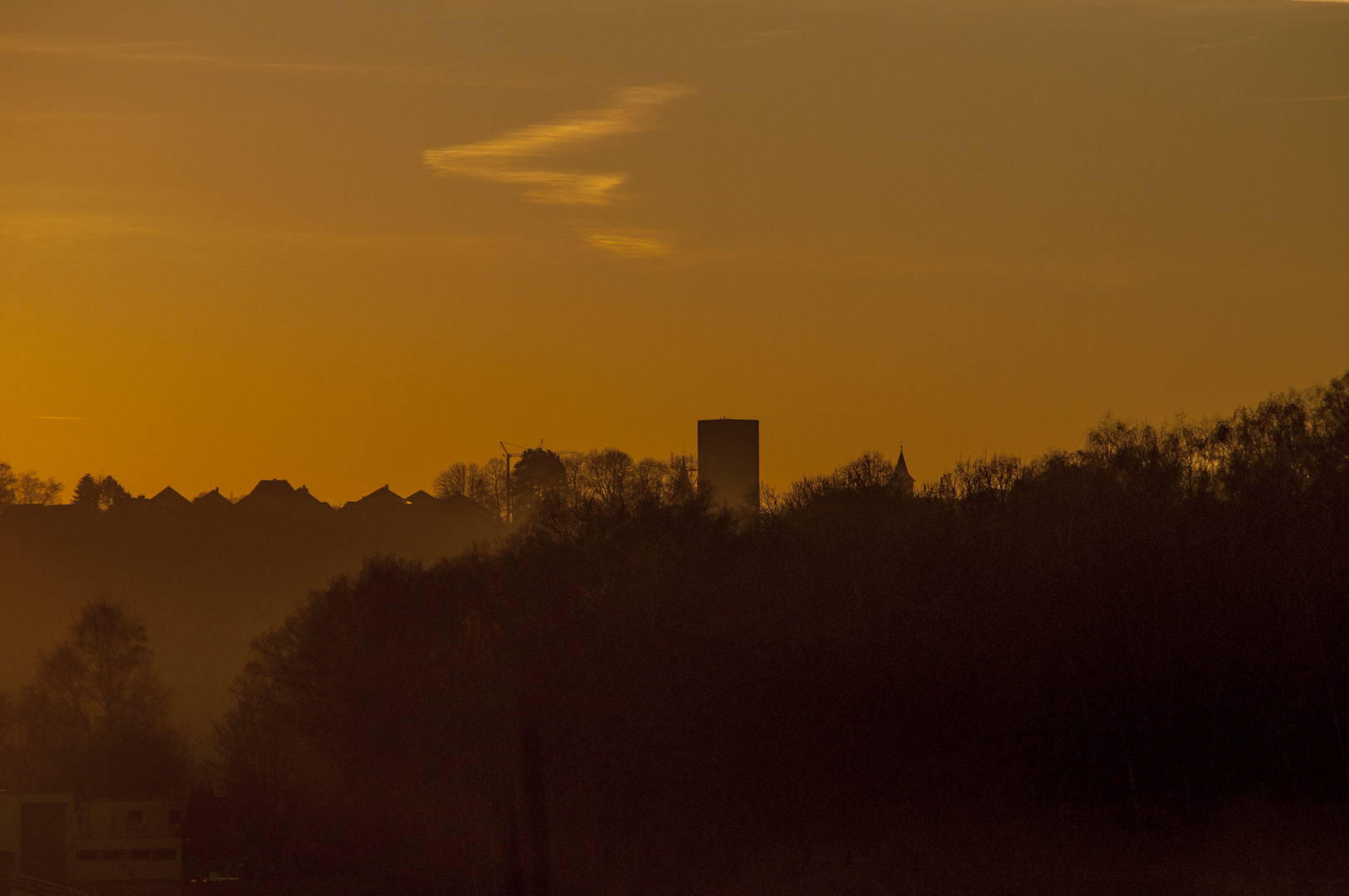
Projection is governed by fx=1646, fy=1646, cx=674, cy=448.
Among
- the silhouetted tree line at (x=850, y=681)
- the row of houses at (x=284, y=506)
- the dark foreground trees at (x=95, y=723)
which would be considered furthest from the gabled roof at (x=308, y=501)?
the silhouetted tree line at (x=850, y=681)

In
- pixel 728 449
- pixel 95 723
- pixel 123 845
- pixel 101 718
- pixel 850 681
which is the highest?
pixel 728 449

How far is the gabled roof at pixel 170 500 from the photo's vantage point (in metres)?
113

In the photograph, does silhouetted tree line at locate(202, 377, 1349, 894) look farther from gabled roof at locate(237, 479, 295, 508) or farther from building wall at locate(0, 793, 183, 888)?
gabled roof at locate(237, 479, 295, 508)

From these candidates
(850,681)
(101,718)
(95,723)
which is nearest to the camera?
(850,681)

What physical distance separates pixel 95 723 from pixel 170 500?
4809 centimetres

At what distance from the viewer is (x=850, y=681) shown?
1591 inches

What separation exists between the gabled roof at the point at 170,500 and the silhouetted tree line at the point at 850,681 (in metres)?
65.7

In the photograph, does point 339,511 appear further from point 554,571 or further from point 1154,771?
point 1154,771

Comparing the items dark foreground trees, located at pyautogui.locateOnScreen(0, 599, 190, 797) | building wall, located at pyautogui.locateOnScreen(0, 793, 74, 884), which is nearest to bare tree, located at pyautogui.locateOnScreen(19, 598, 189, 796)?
dark foreground trees, located at pyautogui.locateOnScreen(0, 599, 190, 797)

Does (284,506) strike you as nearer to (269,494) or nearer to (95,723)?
(269,494)

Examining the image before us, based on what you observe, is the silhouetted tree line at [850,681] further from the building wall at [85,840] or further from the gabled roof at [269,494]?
the gabled roof at [269,494]

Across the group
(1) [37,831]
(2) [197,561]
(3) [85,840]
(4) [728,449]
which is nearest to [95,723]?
(1) [37,831]

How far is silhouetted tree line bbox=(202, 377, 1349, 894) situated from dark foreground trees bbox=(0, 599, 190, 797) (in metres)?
23.7

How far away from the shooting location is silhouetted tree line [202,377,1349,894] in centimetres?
3816
